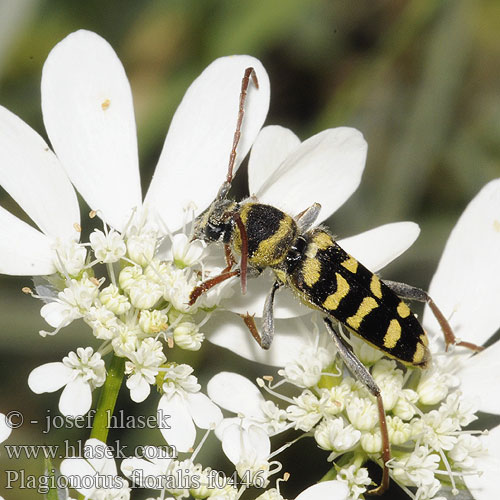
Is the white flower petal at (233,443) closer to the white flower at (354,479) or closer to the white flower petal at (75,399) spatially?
the white flower at (354,479)

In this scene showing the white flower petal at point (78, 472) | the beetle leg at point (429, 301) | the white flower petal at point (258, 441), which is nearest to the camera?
the white flower petal at point (78, 472)

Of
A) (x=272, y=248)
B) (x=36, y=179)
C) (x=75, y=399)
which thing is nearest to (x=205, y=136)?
(x=272, y=248)

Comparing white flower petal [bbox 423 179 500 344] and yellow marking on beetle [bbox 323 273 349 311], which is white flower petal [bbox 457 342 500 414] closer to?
white flower petal [bbox 423 179 500 344]

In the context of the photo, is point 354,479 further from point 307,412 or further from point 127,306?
point 127,306

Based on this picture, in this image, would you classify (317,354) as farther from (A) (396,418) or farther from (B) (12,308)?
(B) (12,308)

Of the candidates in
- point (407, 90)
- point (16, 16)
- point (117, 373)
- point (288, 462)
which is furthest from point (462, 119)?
point (117, 373)

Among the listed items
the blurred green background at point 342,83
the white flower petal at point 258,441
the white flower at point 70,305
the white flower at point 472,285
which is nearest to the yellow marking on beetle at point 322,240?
the white flower at point 472,285
